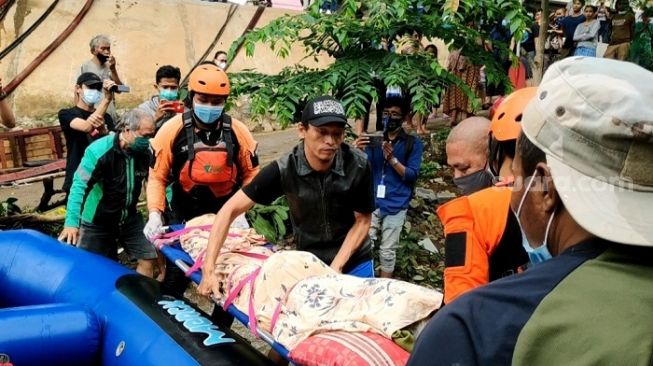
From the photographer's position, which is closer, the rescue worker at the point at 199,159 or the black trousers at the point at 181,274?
the black trousers at the point at 181,274

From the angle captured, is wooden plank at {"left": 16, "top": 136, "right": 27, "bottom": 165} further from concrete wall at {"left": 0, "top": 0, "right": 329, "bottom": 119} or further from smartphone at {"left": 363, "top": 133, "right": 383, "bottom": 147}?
smartphone at {"left": 363, "top": 133, "right": 383, "bottom": 147}

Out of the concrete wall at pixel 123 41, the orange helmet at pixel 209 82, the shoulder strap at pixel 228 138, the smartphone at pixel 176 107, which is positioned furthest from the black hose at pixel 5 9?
the shoulder strap at pixel 228 138

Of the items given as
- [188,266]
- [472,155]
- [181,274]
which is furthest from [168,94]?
[472,155]

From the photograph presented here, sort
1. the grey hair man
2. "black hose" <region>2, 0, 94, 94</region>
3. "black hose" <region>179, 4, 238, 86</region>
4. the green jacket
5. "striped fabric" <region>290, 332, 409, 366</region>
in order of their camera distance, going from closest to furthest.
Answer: "striped fabric" <region>290, 332, 409, 366</region> < the green jacket < the grey hair man < "black hose" <region>2, 0, 94, 94</region> < "black hose" <region>179, 4, 238, 86</region>

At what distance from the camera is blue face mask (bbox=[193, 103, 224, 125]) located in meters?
3.65

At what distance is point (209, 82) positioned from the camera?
371 cm

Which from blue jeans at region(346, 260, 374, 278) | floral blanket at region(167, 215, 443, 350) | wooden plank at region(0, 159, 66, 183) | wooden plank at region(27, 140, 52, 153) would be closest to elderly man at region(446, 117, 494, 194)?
floral blanket at region(167, 215, 443, 350)

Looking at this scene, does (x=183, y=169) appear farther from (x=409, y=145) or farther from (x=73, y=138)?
(x=409, y=145)

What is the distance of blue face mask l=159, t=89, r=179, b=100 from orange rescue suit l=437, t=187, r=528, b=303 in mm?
3452

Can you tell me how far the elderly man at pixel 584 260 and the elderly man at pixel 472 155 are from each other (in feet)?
3.86

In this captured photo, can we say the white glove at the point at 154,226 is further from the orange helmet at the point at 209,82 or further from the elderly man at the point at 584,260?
the elderly man at the point at 584,260

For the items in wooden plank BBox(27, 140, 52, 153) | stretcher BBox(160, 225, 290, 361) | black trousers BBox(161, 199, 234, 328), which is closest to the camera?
stretcher BBox(160, 225, 290, 361)

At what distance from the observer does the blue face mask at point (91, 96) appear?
15.1 feet

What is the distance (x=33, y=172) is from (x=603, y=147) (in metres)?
6.60
